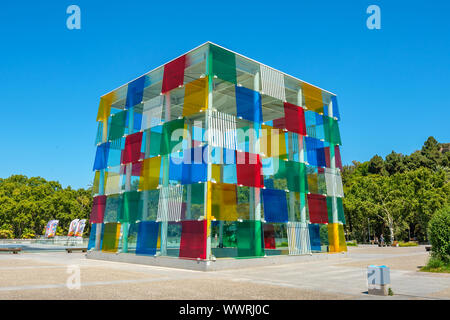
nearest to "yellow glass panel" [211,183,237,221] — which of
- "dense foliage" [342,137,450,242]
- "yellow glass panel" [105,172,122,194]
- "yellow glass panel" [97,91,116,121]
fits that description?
"yellow glass panel" [105,172,122,194]

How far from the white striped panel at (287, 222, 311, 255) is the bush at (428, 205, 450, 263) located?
31.1 ft

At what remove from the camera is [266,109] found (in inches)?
1166

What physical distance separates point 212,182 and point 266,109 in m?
10.5

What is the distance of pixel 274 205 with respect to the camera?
2505cm

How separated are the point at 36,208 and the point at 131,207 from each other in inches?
2470

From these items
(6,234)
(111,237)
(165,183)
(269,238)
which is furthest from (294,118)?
(6,234)

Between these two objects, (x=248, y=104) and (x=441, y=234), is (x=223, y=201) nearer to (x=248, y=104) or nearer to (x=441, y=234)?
(x=248, y=104)


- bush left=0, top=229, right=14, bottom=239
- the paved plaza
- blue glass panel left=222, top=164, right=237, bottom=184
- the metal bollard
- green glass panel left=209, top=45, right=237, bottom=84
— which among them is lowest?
the paved plaza

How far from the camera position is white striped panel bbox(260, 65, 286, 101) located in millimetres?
26016

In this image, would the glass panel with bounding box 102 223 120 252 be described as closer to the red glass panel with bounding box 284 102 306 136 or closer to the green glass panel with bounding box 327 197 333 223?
the red glass panel with bounding box 284 102 306 136

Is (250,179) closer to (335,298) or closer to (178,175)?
(178,175)

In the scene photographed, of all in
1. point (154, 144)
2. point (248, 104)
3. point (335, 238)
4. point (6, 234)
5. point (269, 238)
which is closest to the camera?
point (248, 104)
